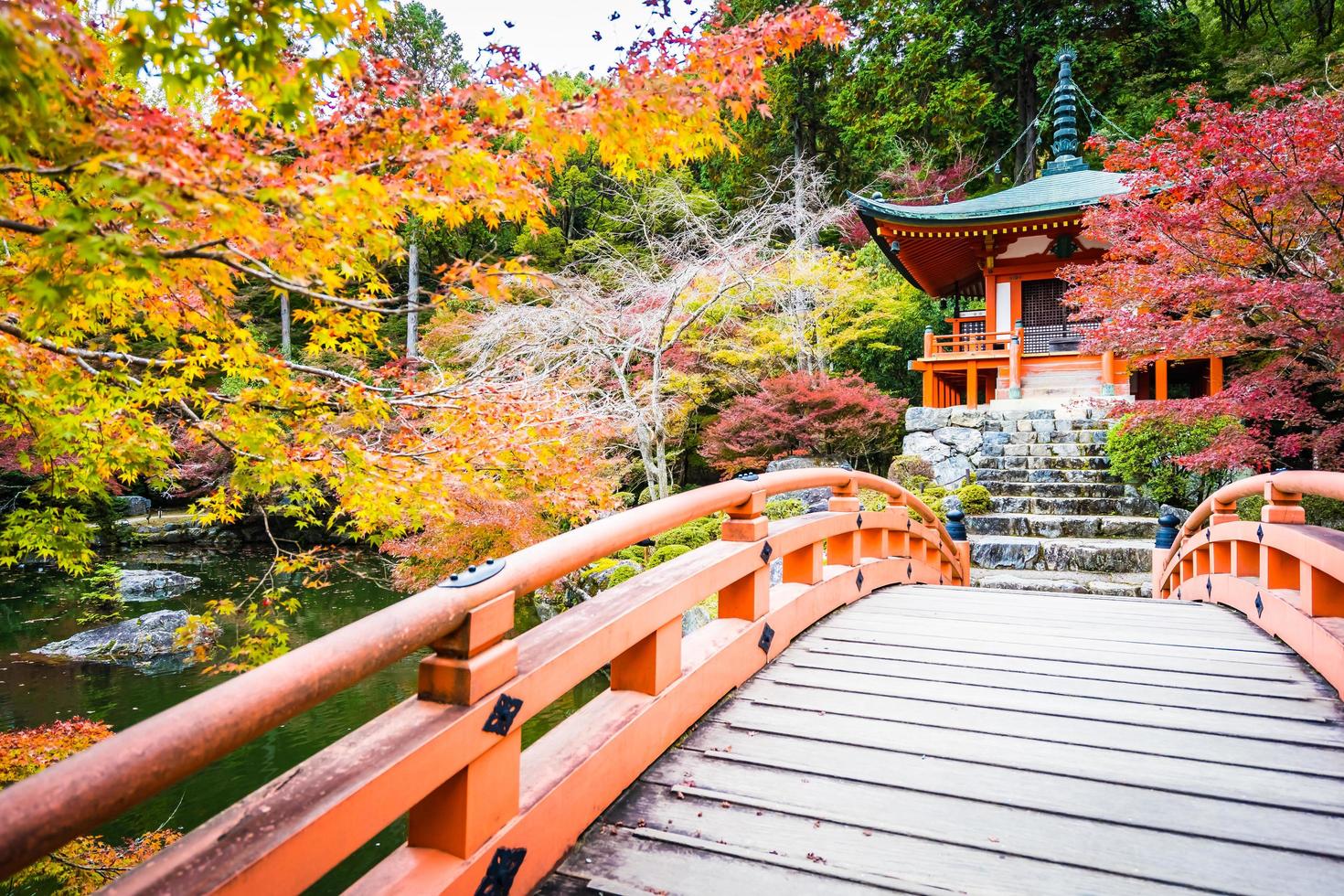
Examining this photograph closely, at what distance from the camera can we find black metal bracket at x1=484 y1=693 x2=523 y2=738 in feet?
4.94

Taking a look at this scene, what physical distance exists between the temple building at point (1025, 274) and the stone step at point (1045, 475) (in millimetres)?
2964

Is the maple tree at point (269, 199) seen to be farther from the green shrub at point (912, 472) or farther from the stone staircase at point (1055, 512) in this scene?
the green shrub at point (912, 472)

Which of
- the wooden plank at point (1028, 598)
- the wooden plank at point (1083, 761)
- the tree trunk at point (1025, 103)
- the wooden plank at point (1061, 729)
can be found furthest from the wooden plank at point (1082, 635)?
the tree trunk at point (1025, 103)

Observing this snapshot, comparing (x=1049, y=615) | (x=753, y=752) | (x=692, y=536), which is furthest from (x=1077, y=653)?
(x=692, y=536)

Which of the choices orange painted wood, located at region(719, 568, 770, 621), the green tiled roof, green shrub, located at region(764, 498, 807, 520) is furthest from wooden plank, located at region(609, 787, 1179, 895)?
the green tiled roof

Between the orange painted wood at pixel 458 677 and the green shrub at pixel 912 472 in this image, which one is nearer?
the orange painted wood at pixel 458 677

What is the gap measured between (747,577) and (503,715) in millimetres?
1519

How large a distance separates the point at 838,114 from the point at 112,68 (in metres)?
20.1

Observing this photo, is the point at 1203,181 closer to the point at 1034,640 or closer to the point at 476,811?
the point at 1034,640

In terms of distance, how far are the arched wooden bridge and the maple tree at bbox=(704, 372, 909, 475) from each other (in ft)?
30.2

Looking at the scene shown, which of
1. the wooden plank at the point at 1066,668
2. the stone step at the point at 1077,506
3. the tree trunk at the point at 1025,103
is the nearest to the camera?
the wooden plank at the point at 1066,668

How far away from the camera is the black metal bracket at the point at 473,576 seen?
4.87 ft

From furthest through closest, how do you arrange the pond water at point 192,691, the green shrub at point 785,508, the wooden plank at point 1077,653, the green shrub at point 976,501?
the green shrub at point 785,508
the green shrub at point 976,501
the pond water at point 192,691
the wooden plank at point 1077,653

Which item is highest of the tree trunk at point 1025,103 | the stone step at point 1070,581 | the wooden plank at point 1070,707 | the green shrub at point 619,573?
the tree trunk at point 1025,103
